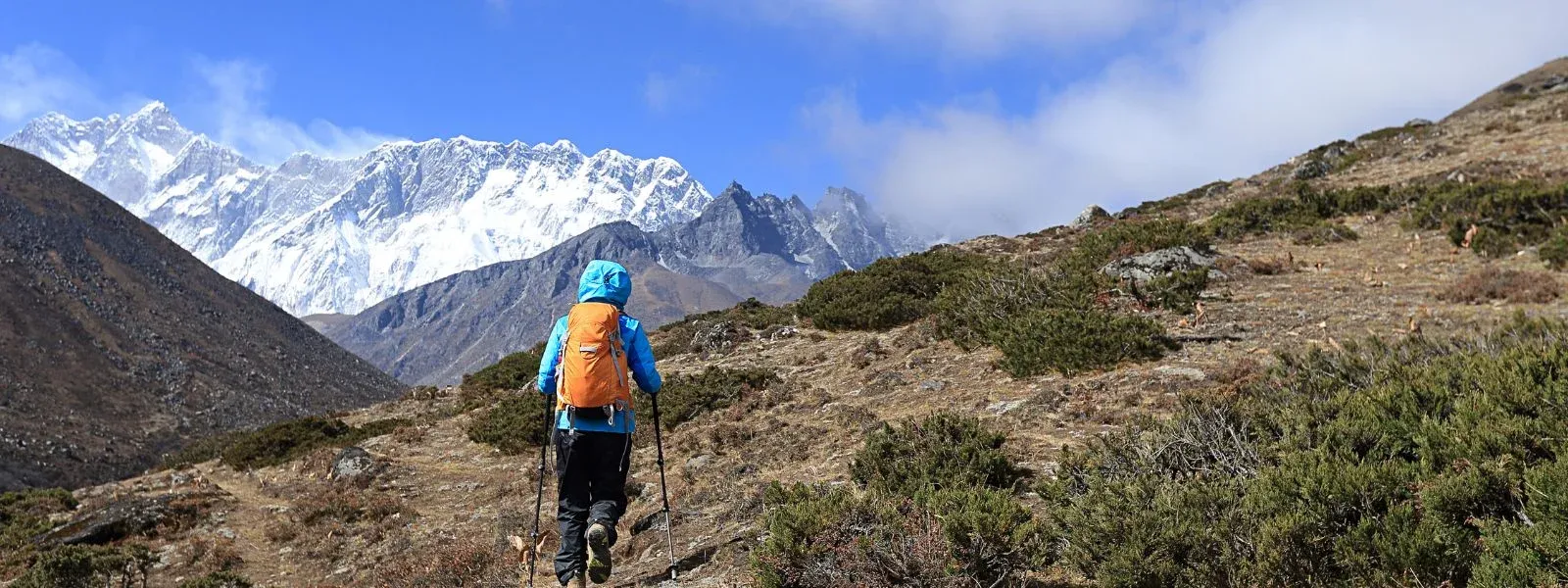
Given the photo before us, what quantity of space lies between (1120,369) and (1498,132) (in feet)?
102

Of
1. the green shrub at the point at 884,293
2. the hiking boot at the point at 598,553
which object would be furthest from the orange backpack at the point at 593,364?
the green shrub at the point at 884,293

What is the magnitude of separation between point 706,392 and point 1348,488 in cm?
1220

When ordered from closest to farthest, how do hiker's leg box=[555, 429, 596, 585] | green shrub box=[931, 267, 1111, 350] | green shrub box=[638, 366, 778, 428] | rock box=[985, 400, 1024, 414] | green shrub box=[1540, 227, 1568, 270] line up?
hiker's leg box=[555, 429, 596, 585] → rock box=[985, 400, 1024, 414] → green shrub box=[1540, 227, 1568, 270] → green shrub box=[931, 267, 1111, 350] → green shrub box=[638, 366, 778, 428]

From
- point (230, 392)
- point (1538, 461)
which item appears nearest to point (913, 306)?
point (1538, 461)

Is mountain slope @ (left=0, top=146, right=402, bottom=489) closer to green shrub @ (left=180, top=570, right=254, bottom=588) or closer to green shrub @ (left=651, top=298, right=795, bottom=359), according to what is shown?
green shrub @ (left=651, top=298, right=795, bottom=359)

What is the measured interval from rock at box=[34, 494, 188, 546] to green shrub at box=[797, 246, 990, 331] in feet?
47.0

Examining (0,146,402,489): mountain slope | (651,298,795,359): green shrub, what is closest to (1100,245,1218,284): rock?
(651,298,795,359): green shrub

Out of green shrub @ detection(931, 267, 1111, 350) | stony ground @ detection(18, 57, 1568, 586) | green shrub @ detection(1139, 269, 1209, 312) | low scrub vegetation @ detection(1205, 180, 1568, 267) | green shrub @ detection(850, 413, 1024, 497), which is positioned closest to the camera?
green shrub @ detection(850, 413, 1024, 497)

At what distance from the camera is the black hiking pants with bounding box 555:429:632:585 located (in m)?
6.69

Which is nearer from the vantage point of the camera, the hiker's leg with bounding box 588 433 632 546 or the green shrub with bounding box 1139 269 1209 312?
the hiker's leg with bounding box 588 433 632 546

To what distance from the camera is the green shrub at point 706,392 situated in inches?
599

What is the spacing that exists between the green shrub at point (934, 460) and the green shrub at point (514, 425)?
31.2 feet

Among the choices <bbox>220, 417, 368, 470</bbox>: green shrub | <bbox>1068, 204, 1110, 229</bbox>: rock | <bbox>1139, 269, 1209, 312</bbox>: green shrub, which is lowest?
<bbox>220, 417, 368, 470</bbox>: green shrub

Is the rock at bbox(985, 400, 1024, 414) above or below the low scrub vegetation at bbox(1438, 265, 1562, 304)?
below
